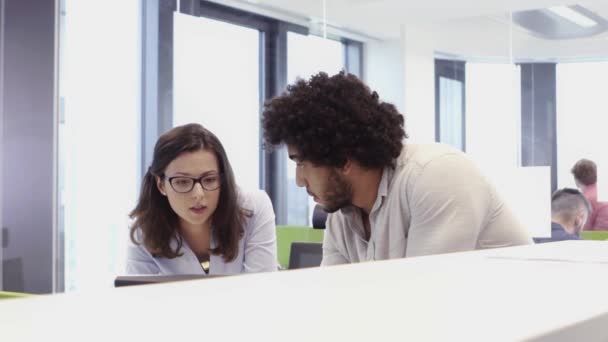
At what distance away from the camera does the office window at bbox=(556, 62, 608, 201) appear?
5984 mm

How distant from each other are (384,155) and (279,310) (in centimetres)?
151

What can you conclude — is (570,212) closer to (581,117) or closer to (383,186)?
(581,117)

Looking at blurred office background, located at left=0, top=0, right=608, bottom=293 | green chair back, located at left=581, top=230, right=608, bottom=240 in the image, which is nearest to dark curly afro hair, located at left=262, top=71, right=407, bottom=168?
blurred office background, located at left=0, top=0, right=608, bottom=293

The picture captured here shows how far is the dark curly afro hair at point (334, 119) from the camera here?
85.2 inches

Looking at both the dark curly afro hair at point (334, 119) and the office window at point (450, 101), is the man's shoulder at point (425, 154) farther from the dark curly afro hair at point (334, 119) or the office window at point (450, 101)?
the office window at point (450, 101)

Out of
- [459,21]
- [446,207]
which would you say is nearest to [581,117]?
[459,21]

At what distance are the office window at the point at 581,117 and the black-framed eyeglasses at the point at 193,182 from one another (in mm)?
4166

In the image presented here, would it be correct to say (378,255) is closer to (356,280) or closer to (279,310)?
(356,280)

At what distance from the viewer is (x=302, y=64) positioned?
6090 mm

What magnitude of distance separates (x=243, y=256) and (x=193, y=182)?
300 mm

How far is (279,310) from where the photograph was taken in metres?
0.57

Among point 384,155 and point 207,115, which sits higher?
point 207,115

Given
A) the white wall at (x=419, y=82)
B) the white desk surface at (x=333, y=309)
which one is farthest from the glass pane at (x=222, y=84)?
the white desk surface at (x=333, y=309)

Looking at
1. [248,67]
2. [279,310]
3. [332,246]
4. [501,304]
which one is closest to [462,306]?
[501,304]
